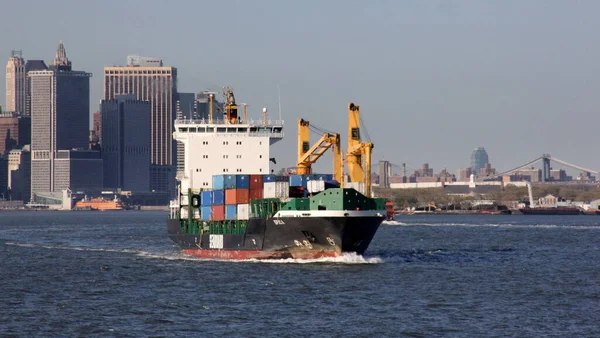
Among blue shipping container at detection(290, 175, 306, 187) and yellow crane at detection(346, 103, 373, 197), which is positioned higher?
yellow crane at detection(346, 103, 373, 197)

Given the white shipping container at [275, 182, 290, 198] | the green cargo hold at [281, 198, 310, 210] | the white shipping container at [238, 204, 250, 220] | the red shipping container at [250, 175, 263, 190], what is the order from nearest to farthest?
the green cargo hold at [281, 198, 310, 210]
the white shipping container at [275, 182, 290, 198]
the white shipping container at [238, 204, 250, 220]
the red shipping container at [250, 175, 263, 190]

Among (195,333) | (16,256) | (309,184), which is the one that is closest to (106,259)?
(16,256)

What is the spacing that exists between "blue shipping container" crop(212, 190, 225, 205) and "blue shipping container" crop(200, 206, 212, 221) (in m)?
1.30

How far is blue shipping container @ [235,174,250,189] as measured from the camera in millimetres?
74188

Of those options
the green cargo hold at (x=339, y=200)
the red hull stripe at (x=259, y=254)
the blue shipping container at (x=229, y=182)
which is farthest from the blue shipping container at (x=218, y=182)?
the green cargo hold at (x=339, y=200)

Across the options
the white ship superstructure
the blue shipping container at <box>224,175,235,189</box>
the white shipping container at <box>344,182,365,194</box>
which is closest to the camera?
the white shipping container at <box>344,182,365,194</box>

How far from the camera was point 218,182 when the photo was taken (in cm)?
7725

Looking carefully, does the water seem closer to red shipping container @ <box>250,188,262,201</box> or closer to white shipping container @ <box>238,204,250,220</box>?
white shipping container @ <box>238,204,250,220</box>

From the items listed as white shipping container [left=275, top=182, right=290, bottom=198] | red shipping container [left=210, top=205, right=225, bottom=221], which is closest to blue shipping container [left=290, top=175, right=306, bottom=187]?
white shipping container [left=275, top=182, right=290, bottom=198]

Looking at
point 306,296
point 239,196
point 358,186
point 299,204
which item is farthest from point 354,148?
point 306,296

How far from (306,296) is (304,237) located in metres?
15.0

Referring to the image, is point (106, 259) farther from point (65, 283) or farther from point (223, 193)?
point (65, 283)

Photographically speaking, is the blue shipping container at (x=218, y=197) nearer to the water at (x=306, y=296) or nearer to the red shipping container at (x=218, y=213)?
the red shipping container at (x=218, y=213)

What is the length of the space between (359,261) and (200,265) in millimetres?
10232
